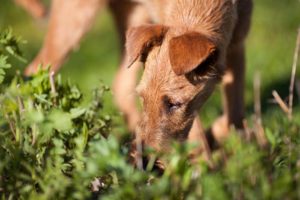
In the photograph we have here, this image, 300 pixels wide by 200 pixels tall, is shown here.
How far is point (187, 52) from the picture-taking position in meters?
3.22

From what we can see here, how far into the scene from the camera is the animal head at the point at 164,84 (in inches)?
136

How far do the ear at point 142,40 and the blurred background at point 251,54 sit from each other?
1.35m

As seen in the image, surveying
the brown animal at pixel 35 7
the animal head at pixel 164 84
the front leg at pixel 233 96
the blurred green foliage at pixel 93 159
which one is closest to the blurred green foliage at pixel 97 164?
the blurred green foliage at pixel 93 159

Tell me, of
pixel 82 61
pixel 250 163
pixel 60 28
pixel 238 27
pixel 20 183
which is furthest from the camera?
pixel 82 61

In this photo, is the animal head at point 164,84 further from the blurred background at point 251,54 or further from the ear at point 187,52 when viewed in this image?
the blurred background at point 251,54

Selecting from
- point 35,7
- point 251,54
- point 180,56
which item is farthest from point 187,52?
point 251,54

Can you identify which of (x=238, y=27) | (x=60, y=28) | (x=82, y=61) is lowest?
(x=82, y=61)

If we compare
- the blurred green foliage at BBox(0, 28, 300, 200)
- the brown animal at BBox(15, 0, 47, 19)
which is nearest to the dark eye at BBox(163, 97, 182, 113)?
the blurred green foliage at BBox(0, 28, 300, 200)

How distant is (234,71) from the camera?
4434mm

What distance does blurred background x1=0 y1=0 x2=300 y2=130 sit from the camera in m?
5.42

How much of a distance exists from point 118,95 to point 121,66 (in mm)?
236

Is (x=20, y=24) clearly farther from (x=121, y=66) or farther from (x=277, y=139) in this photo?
(x=277, y=139)

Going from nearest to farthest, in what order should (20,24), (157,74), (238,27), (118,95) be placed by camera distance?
(157,74)
(238,27)
(118,95)
(20,24)

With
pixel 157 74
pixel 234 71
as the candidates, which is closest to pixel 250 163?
pixel 157 74
